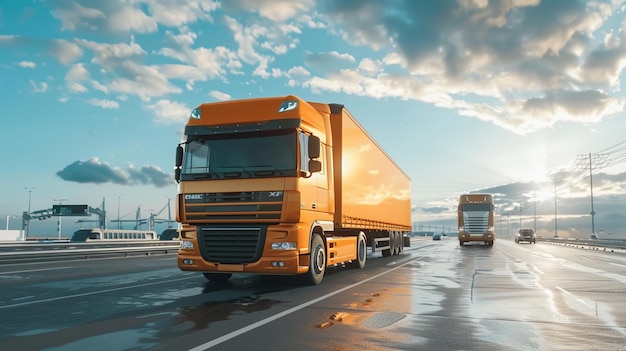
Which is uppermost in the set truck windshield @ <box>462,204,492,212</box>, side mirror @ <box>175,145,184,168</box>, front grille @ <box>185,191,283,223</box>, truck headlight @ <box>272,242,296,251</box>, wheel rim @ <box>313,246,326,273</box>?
side mirror @ <box>175,145,184,168</box>

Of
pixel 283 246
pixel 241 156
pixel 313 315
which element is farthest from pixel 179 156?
pixel 313 315

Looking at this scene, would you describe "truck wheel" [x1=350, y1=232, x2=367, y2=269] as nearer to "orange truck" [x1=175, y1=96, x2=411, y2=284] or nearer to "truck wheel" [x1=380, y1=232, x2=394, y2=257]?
"orange truck" [x1=175, y1=96, x2=411, y2=284]

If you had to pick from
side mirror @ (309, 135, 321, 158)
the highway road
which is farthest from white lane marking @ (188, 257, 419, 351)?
side mirror @ (309, 135, 321, 158)

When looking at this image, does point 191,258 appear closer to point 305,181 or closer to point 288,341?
point 305,181

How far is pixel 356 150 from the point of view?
48.2 ft

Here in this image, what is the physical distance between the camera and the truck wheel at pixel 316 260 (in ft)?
36.6

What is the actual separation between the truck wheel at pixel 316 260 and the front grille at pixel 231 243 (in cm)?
135

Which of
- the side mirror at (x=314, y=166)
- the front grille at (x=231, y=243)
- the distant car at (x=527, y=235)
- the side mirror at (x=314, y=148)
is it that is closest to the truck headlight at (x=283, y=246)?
the front grille at (x=231, y=243)

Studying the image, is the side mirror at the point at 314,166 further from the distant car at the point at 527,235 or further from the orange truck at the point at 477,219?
the distant car at the point at 527,235

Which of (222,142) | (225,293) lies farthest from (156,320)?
(222,142)

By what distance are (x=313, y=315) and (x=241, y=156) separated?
4.30 meters

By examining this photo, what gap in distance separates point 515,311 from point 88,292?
7950 mm

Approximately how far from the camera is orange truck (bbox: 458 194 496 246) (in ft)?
126

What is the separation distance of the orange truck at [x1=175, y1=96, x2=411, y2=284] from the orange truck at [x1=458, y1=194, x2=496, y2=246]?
28876 millimetres
